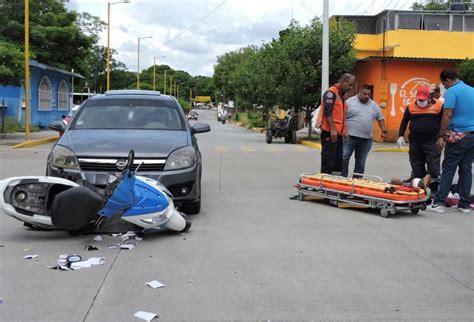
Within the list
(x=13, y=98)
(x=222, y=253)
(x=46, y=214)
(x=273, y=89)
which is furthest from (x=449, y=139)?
(x=13, y=98)

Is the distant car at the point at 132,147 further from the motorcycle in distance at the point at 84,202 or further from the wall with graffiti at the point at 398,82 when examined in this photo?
the wall with graffiti at the point at 398,82

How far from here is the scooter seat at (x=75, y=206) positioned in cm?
575

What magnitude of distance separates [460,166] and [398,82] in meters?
16.5

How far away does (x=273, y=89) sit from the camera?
2670 cm

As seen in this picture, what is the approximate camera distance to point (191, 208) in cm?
747

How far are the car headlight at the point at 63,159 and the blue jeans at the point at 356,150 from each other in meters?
4.55

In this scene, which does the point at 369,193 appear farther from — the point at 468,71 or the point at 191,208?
the point at 468,71

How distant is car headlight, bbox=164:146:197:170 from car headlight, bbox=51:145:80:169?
1087mm

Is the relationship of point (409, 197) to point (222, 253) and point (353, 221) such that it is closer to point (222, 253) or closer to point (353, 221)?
point (353, 221)

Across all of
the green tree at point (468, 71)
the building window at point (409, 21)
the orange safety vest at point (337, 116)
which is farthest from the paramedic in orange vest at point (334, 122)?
the building window at point (409, 21)

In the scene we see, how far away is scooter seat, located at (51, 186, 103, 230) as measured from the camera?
575 cm

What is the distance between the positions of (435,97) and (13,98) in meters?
26.7

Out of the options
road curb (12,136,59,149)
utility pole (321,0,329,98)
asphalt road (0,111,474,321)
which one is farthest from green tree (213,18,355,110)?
asphalt road (0,111,474,321)

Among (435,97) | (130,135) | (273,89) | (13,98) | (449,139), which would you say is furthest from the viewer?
(13,98)
